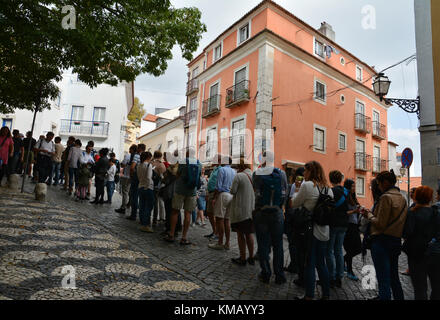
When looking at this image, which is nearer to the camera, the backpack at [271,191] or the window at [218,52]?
the backpack at [271,191]

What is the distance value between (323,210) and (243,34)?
1835 centimetres

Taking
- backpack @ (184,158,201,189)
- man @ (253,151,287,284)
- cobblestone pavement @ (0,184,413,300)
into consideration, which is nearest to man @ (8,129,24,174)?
cobblestone pavement @ (0,184,413,300)

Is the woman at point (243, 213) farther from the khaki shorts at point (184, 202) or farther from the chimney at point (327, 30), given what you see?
the chimney at point (327, 30)

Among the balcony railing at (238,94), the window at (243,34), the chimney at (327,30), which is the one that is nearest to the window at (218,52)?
the window at (243,34)

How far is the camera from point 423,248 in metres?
3.37

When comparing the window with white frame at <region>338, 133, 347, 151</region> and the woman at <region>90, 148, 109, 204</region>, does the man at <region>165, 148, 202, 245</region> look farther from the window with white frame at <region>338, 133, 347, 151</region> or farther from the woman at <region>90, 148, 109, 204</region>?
the window with white frame at <region>338, 133, 347, 151</region>

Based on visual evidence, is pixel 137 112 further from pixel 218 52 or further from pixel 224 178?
pixel 224 178

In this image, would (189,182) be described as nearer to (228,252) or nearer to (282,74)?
(228,252)

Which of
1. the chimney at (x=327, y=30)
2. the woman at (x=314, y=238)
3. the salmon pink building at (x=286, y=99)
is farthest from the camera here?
the chimney at (x=327, y=30)

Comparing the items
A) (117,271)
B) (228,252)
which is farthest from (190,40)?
(117,271)

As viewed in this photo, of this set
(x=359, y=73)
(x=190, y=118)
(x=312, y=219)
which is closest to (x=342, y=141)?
(x=359, y=73)

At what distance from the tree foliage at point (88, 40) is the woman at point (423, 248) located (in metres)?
6.43

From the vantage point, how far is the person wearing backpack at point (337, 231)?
401 cm
